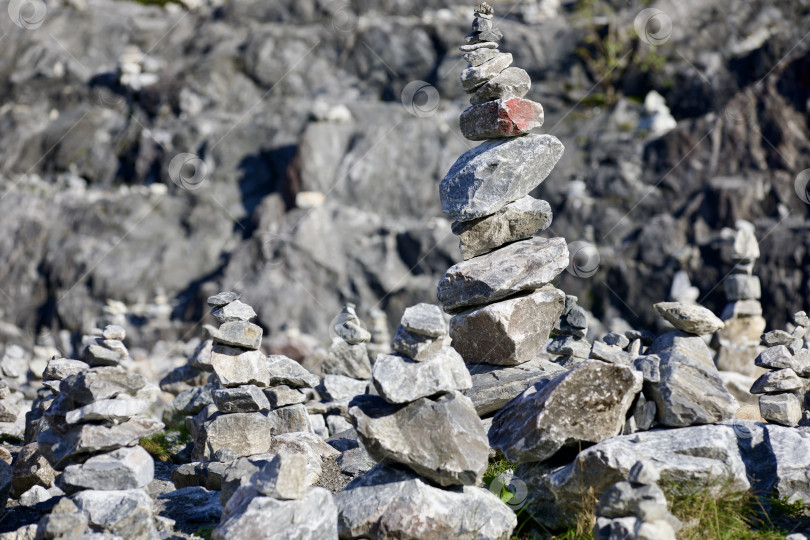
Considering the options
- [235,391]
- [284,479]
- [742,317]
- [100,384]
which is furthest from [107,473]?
[742,317]

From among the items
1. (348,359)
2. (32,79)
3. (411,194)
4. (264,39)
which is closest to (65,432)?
(348,359)

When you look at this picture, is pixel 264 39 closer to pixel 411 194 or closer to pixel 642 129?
pixel 411 194

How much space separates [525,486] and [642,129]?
21684 mm

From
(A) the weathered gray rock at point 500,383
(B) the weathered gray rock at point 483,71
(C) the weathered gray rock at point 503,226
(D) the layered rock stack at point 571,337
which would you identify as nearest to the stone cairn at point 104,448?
(A) the weathered gray rock at point 500,383

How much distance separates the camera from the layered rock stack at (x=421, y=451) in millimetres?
5562

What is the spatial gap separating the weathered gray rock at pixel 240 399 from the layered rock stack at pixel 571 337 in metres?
3.71

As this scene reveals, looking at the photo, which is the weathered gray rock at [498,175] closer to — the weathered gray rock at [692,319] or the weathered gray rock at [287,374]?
the weathered gray rock at [692,319]

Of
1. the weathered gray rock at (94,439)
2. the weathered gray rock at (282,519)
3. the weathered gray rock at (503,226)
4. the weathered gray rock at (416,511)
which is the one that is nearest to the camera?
the weathered gray rock at (282,519)

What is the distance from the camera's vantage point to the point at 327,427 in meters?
9.99

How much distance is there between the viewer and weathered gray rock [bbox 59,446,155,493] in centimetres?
576

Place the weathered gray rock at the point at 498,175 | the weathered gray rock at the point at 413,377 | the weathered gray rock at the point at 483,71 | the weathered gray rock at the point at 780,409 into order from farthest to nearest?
the weathered gray rock at the point at 483,71 → the weathered gray rock at the point at 498,175 → the weathered gray rock at the point at 780,409 → the weathered gray rock at the point at 413,377

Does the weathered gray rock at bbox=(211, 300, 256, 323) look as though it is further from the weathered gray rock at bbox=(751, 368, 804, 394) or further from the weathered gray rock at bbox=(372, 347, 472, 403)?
the weathered gray rock at bbox=(751, 368, 804, 394)

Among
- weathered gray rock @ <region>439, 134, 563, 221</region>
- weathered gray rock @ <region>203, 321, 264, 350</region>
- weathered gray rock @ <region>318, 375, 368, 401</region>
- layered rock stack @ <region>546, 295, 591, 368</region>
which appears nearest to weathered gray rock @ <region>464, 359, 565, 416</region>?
layered rock stack @ <region>546, 295, 591, 368</region>

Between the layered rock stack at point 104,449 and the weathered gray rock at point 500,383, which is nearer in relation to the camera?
the layered rock stack at point 104,449
